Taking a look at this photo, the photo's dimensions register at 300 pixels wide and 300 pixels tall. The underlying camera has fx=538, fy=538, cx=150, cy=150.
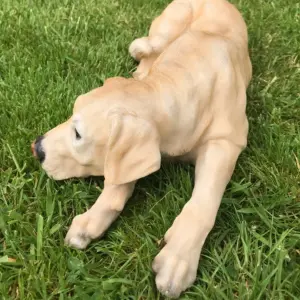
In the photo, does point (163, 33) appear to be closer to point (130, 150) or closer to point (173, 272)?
point (130, 150)

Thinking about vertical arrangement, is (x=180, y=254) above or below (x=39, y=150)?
below

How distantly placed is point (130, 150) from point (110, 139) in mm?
68

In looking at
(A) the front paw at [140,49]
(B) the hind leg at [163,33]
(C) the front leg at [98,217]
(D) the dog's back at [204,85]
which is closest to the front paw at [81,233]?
(C) the front leg at [98,217]

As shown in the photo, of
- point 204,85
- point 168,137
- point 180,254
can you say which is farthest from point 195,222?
point 204,85

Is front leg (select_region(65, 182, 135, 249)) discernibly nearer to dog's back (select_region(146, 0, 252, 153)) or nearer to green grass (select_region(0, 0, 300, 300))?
green grass (select_region(0, 0, 300, 300))

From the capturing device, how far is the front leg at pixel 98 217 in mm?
1674

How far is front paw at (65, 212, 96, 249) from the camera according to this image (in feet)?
5.48

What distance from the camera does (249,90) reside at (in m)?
2.39

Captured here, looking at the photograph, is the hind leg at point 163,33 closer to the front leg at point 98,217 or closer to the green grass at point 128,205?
the green grass at point 128,205

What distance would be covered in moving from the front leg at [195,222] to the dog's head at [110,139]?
0.19 meters

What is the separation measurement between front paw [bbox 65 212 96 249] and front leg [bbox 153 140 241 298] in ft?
0.78

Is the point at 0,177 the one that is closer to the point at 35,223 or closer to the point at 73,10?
the point at 35,223

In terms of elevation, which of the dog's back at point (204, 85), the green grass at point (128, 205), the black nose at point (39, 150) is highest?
the dog's back at point (204, 85)

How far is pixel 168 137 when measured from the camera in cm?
172
